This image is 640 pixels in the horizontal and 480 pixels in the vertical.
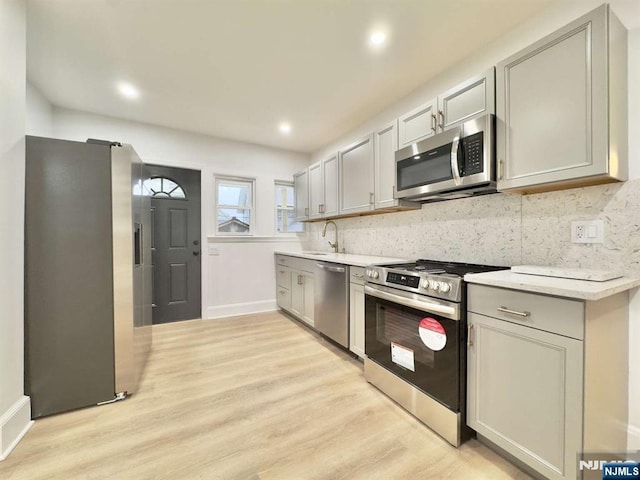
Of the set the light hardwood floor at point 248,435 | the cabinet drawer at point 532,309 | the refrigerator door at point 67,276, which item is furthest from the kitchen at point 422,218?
the cabinet drawer at point 532,309

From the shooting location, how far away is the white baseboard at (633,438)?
1.32 meters

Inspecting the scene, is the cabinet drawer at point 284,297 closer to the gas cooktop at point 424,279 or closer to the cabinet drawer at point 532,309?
the gas cooktop at point 424,279

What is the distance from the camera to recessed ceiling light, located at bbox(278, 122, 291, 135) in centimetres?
349

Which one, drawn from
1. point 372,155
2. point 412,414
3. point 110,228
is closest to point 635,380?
point 412,414

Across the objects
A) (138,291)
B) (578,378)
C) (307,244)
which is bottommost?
(578,378)

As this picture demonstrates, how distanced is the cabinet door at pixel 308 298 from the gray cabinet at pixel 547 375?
6.20 feet

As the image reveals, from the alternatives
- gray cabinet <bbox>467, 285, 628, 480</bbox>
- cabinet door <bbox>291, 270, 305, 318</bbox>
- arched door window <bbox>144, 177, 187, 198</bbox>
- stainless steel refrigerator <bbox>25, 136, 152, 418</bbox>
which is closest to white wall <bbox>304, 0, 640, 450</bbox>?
gray cabinet <bbox>467, 285, 628, 480</bbox>

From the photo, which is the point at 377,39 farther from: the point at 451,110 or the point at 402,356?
the point at 402,356

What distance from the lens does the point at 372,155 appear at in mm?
2715

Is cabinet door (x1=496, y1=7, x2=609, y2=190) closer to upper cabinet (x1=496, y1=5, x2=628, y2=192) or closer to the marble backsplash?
upper cabinet (x1=496, y1=5, x2=628, y2=192)

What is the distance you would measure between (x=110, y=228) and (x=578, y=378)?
2.71 metres

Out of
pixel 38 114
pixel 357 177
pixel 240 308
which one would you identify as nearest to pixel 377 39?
pixel 357 177

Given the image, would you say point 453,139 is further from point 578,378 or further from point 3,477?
point 3,477

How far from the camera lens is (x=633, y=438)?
4.37 ft
